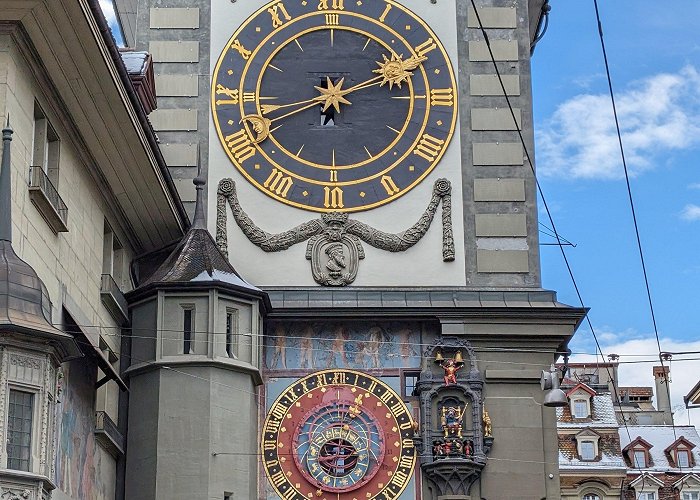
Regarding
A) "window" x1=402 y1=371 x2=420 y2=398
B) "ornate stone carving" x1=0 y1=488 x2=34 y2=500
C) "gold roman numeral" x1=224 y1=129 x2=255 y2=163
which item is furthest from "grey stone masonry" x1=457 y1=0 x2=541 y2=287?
"ornate stone carving" x1=0 y1=488 x2=34 y2=500

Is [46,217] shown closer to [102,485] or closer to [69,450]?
[69,450]

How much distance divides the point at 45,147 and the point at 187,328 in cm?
460

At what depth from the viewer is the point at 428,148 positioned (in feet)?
85.7

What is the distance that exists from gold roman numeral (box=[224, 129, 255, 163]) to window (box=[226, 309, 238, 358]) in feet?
9.78

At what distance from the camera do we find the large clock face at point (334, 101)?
1021 inches

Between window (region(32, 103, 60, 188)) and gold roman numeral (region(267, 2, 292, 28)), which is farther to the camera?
gold roman numeral (region(267, 2, 292, 28))

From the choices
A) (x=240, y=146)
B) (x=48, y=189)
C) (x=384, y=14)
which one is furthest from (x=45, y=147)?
(x=384, y=14)

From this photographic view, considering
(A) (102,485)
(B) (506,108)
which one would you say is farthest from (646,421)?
(A) (102,485)

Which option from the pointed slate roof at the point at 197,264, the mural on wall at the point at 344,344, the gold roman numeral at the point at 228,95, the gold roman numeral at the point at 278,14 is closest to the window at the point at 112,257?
the pointed slate roof at the point at 197,264

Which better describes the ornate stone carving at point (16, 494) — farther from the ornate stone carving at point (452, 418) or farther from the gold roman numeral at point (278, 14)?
the gold roman numeral at point (278, 14)

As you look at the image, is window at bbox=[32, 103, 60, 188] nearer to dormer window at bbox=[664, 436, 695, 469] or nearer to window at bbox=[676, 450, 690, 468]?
dormer window at bbox=[664, 436, 695, 469]

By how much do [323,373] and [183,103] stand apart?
466 centimetres

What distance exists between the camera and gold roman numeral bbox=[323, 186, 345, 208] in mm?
25828

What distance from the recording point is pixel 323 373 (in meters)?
24.9
